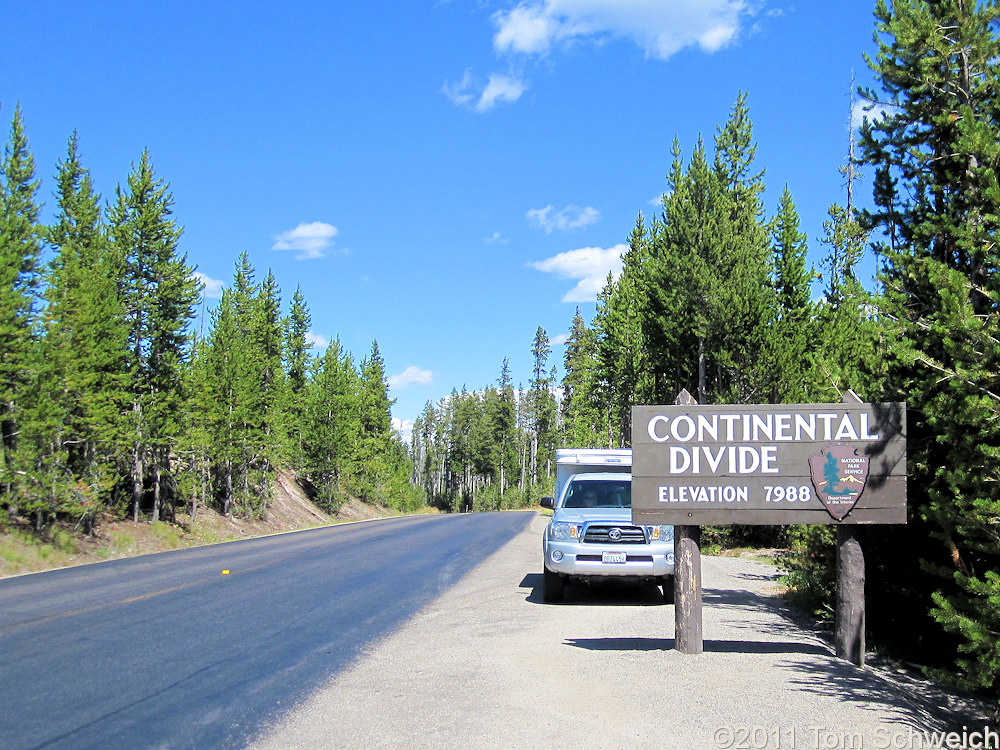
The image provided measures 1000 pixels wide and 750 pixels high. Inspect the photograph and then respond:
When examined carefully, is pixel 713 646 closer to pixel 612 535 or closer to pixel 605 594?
pixel 612 535

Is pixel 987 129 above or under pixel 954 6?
under

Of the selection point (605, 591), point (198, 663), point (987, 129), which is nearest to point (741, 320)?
point (605, 591)

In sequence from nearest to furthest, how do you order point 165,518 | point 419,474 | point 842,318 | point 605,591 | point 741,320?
1. point 605,591
2. point 842,318
3. point 741,320
4. point 165,518
5. point 419,474

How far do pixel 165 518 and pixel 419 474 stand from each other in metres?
121

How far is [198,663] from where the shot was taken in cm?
784

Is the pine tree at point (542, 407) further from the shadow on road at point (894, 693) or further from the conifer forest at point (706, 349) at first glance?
the shadow on road at point (894, 693)

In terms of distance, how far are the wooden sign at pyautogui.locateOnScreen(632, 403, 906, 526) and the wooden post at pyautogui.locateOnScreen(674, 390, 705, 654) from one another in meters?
0.25

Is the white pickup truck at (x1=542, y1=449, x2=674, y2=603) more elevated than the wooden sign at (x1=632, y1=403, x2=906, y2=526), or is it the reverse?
the wooden sign at (x1=632, y1=403, x2=906, y2=526)

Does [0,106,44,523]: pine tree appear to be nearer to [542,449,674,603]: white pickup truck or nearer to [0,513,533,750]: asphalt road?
[0,513,533,750]: asphalt road

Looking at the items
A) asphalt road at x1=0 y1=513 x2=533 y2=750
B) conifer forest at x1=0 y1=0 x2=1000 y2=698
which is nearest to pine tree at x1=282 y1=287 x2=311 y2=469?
conifer forest at x1=0 y1=0 x2=1000 y2=698

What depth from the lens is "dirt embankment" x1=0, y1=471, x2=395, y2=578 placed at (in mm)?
19428

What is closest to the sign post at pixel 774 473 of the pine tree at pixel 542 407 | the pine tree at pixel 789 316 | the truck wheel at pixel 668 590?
the truck wheel at pixel 668 590

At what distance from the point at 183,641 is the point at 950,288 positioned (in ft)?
28.6

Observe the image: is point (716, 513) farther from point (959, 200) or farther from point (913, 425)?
point (959, 200)
